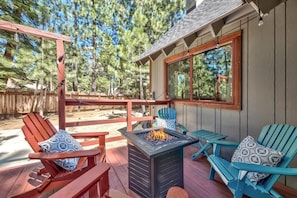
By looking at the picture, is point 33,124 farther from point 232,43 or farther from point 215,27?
point 232,43

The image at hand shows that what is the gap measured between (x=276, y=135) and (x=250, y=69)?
1049 mm

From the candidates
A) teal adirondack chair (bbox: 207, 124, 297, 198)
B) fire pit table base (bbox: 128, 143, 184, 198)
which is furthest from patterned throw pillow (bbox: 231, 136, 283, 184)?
fire pit table base (bbox: 128, 143, 184, 198)

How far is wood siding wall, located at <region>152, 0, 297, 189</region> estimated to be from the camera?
196cm

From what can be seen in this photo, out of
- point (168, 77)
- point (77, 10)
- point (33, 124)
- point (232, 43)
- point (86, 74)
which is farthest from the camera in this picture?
point (86, 74)

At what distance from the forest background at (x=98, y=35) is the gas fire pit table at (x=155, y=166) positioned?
5.07m

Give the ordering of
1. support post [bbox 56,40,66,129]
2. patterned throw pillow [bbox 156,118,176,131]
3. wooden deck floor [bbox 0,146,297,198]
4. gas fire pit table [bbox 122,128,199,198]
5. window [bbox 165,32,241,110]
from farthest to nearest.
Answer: patterned throw pillow [bbox 156,118,176,131]
support post [bbox 56,40,66,129]
window [bbox 165,32,241,110]
wooden deck floor [bbox 0,146,297,198]
gas fire pit table [bbox 122,128,199,198]

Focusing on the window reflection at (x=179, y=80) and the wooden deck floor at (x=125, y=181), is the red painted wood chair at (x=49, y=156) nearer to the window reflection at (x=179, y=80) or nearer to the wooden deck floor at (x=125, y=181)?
the wooden deck floor at (x=125, y=181)

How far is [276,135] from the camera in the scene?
1817 millimetres

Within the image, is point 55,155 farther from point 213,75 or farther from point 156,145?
point 213,75

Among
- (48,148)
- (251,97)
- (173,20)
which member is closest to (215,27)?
(251,97)

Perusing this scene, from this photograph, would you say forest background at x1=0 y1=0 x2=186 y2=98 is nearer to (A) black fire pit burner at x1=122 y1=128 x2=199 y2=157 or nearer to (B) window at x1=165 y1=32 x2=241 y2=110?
(B) window at x1=165 y1=32 x2=241 y2=110

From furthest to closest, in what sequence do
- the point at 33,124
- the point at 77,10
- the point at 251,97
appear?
1. the point at 77,10
2. the point at 251,97
3. the point at 33,124

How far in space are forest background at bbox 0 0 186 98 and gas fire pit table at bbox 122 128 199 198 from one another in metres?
5.07

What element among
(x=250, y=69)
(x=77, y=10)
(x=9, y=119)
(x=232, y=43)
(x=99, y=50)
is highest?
(x=77, y=10)
